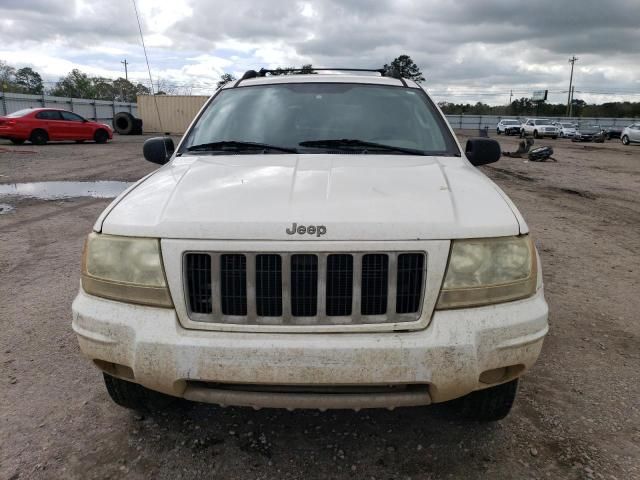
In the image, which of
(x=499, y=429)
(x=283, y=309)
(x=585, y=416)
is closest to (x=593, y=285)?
(x=585, y=416)

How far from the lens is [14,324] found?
145 inches

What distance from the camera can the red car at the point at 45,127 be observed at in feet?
61.6

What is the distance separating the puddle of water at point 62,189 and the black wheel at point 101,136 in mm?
12346

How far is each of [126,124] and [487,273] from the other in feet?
99.8

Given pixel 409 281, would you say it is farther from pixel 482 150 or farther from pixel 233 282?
pixel 482 150

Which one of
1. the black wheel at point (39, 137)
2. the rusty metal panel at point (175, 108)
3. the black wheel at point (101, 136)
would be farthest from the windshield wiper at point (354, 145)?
the rusty metal panel at point (175, 108)

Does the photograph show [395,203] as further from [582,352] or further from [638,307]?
[638,307]

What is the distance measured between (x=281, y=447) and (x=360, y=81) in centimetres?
257

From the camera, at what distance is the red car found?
1878cm

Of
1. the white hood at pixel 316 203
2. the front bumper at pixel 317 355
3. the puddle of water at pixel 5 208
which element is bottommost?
the puddle of water at pixel 5 208

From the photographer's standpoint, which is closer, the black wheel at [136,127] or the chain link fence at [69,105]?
the chain link fence at [69,105]

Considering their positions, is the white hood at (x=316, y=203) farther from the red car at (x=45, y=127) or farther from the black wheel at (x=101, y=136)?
the black wheel at (x=101, y=136)

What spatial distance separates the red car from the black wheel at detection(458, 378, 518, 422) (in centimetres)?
2099

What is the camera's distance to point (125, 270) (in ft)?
6.74
